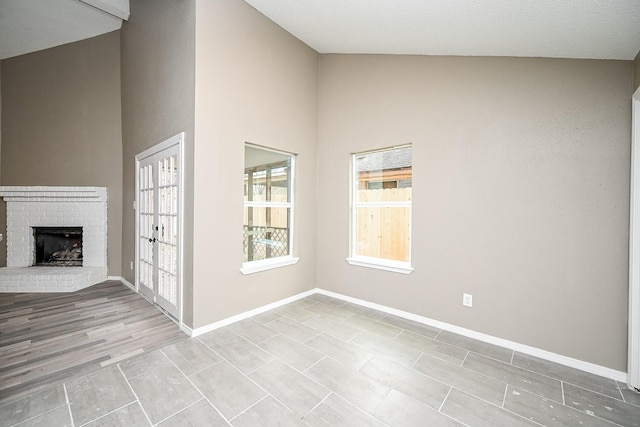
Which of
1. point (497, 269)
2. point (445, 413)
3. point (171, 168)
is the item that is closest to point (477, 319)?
point (497, 269)

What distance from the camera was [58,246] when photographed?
4.59 metres

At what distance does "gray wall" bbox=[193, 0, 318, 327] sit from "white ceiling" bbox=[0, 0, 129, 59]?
2.71 m

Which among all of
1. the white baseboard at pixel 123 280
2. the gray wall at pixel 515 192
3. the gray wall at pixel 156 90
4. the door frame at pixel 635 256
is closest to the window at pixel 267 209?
the gray wall at pixel 156 90

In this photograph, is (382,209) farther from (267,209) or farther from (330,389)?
(330,389)

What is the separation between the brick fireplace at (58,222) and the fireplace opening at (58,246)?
78 mm

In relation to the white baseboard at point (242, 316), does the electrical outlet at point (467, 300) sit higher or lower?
higher

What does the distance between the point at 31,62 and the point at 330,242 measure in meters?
5.72

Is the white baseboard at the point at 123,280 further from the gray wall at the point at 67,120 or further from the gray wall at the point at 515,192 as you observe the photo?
the gray wall at the point at 515,192

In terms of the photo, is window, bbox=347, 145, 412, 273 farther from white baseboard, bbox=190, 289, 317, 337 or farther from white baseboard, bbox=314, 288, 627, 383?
white baseboard, bbox=190, 289, 317, 337

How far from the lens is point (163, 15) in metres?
3.15

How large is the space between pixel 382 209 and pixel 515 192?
4.66 ft

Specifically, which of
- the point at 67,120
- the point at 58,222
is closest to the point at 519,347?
the point at 58,222

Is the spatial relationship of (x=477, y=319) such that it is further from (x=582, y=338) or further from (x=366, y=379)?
(x=366, y=379)

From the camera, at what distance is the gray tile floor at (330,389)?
1.61 meters
